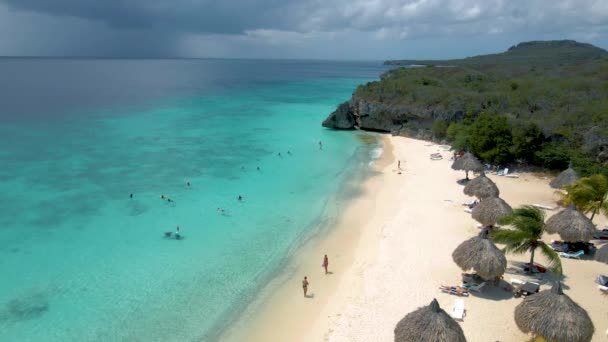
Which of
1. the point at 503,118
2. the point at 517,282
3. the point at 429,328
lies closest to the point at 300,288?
the point at 429,328

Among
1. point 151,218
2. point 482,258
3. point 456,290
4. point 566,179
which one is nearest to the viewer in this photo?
point 482,258

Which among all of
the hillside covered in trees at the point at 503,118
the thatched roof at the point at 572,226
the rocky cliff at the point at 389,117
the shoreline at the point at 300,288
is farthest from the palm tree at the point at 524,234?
the rocky cliff at the point at 389,117

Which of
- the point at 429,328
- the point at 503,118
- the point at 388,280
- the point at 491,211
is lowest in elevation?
the point at 388,280

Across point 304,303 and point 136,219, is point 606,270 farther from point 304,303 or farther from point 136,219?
point 136,219

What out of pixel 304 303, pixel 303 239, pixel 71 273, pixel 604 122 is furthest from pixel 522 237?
pixel 604 122

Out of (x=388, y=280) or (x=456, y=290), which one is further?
(x=388, y=280)

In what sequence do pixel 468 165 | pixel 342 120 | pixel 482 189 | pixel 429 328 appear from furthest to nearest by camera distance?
pixel 342 120 → pixel 468 165 → pixel 482 189 → pixel 429 328

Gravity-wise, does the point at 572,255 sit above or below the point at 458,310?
above

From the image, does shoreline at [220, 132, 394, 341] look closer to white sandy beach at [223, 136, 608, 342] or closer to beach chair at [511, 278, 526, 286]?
white sandy beach at [223, 136, 608, 342]

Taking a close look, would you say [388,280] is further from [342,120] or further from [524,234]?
[342,120]
